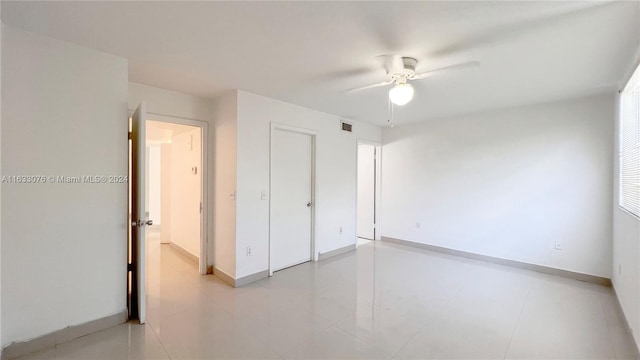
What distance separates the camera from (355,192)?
506cm

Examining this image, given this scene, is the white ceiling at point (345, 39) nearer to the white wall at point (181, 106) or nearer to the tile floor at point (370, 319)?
the white wall at point (181, 106)

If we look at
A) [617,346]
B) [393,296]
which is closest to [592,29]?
[617,346]

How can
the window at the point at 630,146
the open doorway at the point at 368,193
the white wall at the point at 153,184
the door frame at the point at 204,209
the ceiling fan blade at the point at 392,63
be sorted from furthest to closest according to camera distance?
the white wall at the point at 153,184 < the open doorway at the point at 368,193 < the door frame at the point at 204,209 < the ceiling fan blade at the point at 392,63 < the window at the point at 630,146

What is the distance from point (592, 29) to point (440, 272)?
306 cm

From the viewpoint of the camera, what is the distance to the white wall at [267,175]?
338 cm

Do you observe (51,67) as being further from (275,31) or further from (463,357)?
(463,357)

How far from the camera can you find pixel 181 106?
3.46 m

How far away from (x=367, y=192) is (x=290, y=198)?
7.81ft

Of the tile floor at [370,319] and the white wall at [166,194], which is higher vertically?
the white wall at [166,194]

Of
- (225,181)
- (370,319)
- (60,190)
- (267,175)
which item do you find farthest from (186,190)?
(370,319)

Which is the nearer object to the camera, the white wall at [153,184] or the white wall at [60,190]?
the white wall at [60,190]

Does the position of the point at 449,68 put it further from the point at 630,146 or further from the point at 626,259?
the point at 626,259

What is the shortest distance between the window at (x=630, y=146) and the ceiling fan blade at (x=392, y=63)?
1848 mm

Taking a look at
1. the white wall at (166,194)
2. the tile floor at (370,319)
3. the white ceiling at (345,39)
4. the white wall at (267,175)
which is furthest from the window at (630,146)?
the white wall at (166,194)
